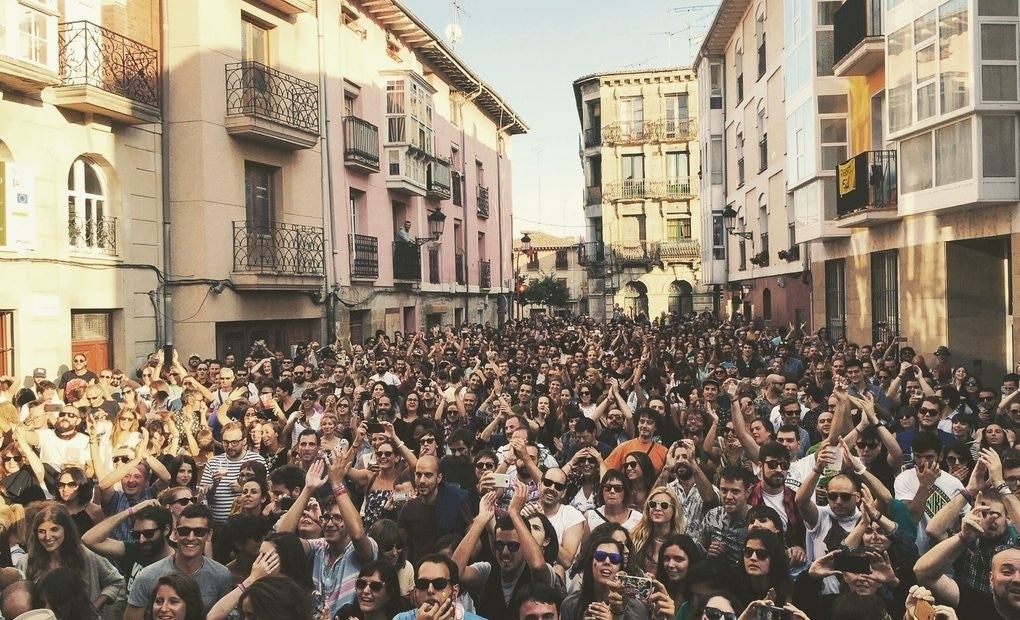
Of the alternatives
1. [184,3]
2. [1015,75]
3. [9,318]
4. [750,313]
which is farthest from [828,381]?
[750,313]

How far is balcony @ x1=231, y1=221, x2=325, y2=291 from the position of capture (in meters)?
17.7

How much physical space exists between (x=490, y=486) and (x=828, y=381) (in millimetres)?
6855

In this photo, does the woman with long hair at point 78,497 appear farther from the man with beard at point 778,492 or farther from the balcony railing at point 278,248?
the balcony railing at point 278,248

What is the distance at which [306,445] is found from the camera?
754 cm

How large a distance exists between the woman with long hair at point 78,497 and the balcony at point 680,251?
45.0 meters

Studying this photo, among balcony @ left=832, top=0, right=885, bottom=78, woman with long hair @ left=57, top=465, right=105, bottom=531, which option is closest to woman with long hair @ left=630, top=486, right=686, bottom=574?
woman with long hair @ left=57, top=465, right=105, bottom=531

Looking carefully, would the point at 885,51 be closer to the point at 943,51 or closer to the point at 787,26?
the point at 943,51

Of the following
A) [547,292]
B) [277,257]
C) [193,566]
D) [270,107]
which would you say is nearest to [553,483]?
[193,566]

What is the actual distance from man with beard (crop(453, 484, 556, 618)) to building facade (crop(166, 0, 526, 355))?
12.7 metres

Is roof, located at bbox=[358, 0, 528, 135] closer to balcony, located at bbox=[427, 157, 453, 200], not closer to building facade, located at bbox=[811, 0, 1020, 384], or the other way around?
balcony, located at bbox=[427, 157, 453, 200]

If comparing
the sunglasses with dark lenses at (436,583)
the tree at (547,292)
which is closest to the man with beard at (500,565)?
the sunglasses with dark lenses at (436,583)

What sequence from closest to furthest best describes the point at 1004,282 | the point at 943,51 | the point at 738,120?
the point at 943,51 < the point at 1004,282 < the point at 738,120

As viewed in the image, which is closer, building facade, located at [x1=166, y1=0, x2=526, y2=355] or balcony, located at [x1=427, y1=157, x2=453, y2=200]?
building facade, located at [x1=166, y1=0, x2=526, y2=355]

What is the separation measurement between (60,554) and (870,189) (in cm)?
1544
